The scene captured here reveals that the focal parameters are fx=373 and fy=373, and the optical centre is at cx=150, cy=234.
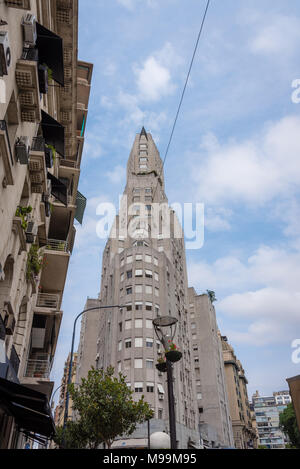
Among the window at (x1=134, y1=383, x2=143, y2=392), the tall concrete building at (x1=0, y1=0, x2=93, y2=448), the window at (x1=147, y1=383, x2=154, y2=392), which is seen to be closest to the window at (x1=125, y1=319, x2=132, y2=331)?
the window at (x1=134, y1=383, x2=143, y2=392)

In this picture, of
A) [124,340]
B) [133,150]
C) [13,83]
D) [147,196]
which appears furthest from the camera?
[133,150]

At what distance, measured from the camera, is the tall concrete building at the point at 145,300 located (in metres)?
46.7

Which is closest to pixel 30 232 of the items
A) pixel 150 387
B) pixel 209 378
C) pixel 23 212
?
pixel 23 212

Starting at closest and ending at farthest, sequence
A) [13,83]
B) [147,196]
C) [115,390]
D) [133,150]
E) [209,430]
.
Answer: [13,83], [115,390], [209,430], [147,196], [133,150]

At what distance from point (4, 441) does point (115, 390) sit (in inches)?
379

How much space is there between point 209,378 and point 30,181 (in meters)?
67.6

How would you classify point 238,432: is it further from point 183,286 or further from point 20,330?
point 20,330

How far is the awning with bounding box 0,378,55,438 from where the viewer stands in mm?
8688

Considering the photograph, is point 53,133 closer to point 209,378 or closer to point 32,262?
point 32,262

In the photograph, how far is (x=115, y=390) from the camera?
23672mm

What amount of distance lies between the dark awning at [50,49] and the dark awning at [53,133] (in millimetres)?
2061

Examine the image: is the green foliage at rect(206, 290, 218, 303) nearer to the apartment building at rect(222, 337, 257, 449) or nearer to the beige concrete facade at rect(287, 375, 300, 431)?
the apartment building at rect(222, 337, 257, 449)

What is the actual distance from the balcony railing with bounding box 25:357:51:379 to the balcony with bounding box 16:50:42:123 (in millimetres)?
11716
